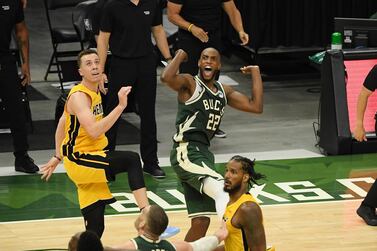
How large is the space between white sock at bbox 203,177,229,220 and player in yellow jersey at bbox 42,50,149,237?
43 cm

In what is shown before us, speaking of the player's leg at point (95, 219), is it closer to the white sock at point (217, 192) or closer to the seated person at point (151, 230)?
the white sock at point (217, 192)

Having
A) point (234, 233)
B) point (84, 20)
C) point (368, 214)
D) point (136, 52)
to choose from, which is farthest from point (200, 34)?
point (234, 233)

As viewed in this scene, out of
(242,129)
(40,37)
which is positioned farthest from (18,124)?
(40,37)

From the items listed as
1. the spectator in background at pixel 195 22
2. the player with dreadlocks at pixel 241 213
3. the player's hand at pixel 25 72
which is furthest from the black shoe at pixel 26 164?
the player with dreadlocks at pixel 241 213

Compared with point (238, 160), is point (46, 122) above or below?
below

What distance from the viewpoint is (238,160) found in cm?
677

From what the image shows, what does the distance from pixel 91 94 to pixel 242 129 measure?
15.8 ft

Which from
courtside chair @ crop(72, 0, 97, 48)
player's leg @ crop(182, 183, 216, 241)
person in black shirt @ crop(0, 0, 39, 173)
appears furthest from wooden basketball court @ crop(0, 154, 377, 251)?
courtside chair @ crop(72, 0, 97, 48)

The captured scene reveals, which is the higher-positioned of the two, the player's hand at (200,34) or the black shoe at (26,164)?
the player's hand at (200,34)

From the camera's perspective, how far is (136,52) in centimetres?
982

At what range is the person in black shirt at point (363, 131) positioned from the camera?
28.1 feet

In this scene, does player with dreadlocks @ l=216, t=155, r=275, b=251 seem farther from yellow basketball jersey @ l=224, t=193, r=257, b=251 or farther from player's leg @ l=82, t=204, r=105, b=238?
player's leg @ l=82, t=204, r=105, b=238

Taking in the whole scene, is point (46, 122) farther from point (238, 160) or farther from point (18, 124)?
point (238, 160)

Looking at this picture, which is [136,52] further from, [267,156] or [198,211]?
[198,211]
